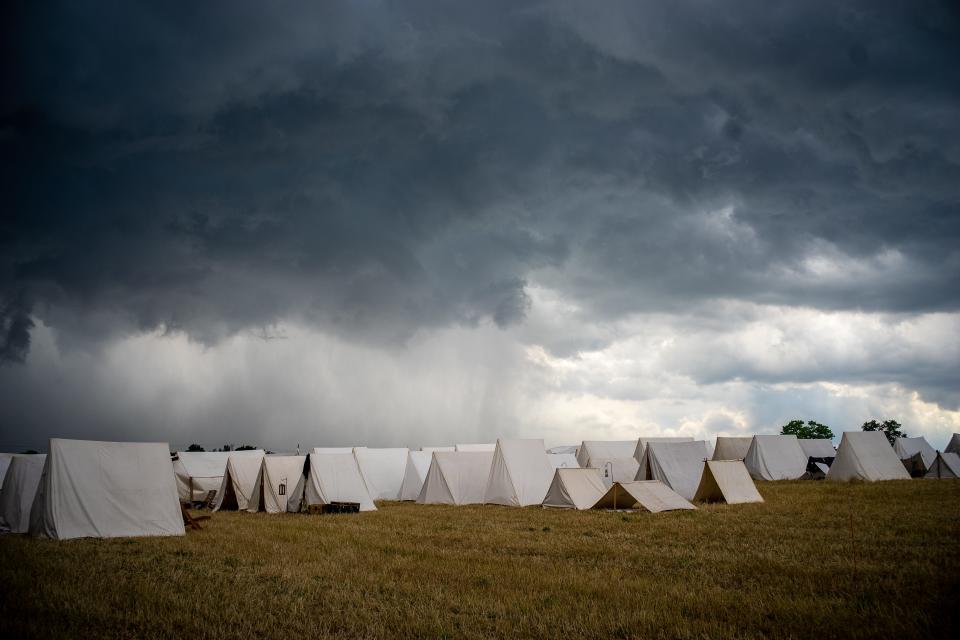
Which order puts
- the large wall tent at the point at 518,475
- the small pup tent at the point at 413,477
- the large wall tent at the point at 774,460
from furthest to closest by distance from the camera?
the large wall tent at the point at 774,460, the small pup tent at the point at 413,477, the large wall tent at the point at 518,475

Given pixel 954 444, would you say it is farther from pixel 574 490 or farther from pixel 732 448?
pixel 574 490

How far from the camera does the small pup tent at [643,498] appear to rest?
20.7m

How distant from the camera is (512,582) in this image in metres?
9.29

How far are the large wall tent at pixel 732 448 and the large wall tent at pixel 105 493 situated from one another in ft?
137

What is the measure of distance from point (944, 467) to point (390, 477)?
34855 millimetres

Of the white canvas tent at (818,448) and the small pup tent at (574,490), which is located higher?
the white canvas tent at (818,448)

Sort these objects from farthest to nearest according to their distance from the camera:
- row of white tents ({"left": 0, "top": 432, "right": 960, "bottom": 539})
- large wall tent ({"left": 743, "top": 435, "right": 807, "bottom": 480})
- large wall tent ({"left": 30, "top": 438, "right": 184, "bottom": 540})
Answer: large wall tent ({"left": 743, "top": 435, "right": 807, "bottom": 480})
row of white tents ({"left": 0, "top": 432, "right": 960, "bottom": 539})
large wall tent ({"left": 30, "top": 438, "right": 184, "bottom": 540})

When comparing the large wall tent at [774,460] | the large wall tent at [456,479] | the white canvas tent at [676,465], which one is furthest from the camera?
the large wall tent at [774,460]

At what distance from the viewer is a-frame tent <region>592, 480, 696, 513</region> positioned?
20.7 m

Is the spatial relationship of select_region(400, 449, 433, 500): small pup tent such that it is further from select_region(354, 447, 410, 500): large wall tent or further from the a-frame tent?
the a-frame tent

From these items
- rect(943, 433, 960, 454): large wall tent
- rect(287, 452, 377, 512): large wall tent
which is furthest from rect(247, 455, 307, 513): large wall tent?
rect(943, 433, 960, 454): large wall tent

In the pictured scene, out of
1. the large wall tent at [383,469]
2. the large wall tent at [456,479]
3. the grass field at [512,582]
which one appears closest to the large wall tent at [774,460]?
the large wall tent at [456,479]

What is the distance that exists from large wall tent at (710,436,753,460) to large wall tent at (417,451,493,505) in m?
26.2

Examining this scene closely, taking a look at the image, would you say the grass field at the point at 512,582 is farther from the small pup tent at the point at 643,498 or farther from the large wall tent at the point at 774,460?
the large wall tent at the point at 774,460
